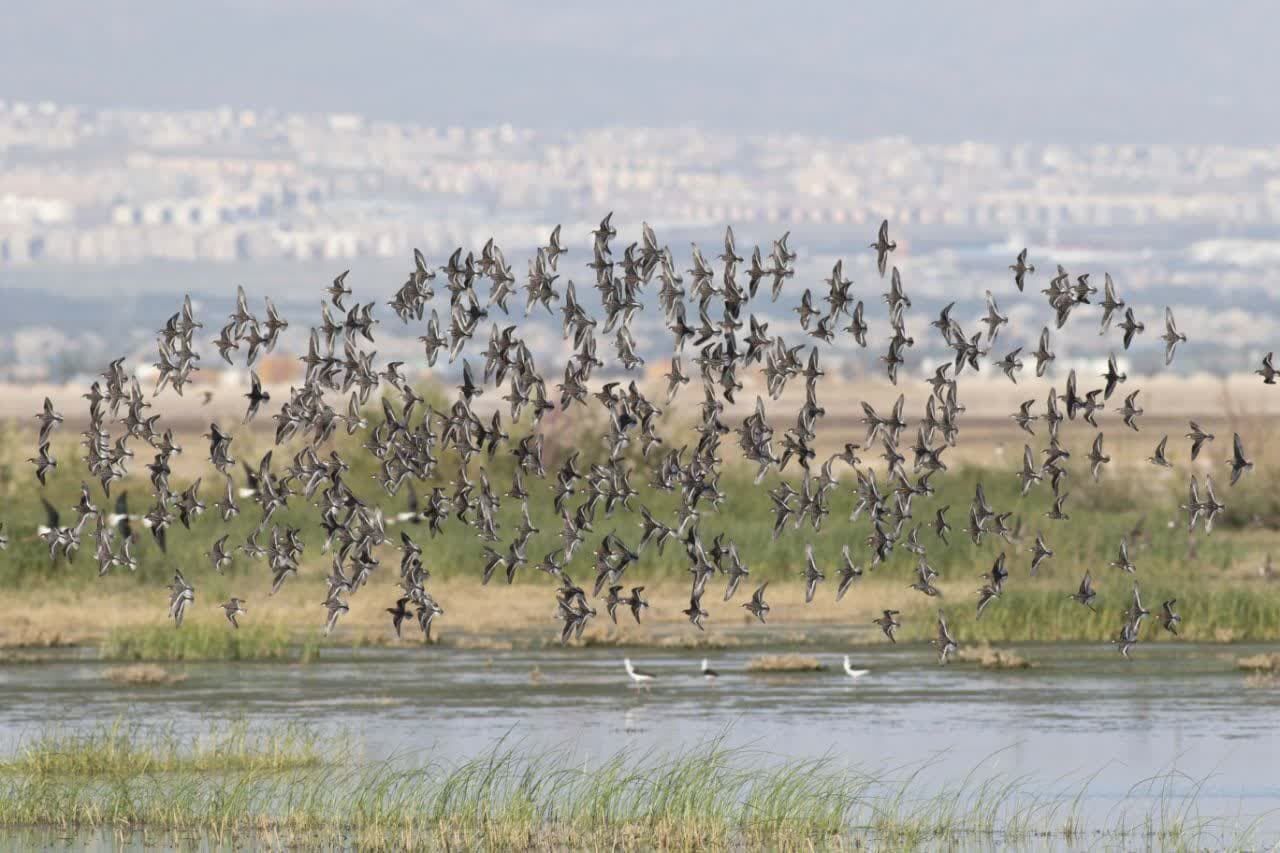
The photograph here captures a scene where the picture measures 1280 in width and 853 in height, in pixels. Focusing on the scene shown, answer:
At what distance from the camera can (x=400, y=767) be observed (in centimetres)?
3127

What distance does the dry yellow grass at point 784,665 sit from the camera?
40.3 m

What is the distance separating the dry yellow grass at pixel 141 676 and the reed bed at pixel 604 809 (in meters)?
9.52

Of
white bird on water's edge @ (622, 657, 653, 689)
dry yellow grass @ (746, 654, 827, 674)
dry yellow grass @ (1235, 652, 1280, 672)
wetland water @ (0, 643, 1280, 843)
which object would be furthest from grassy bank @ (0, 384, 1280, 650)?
white bird on water's edge @ (622, 657, 653, 689)

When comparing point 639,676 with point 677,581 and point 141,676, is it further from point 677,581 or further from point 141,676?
point 677,581

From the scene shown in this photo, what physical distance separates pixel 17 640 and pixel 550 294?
24.1 m

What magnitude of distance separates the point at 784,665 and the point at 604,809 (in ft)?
47.8

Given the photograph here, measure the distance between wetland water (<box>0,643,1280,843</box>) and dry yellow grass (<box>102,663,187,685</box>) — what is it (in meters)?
0.16

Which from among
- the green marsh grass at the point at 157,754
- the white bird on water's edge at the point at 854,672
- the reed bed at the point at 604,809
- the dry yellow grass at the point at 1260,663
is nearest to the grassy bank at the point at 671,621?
the dry yellow grass at the point at 1260,663

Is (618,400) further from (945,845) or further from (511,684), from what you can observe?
Result: (511,684)

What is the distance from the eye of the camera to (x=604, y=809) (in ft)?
85.0

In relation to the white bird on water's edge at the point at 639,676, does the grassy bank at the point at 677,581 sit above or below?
→ above

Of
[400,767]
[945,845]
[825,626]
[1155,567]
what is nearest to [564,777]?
[400,767]

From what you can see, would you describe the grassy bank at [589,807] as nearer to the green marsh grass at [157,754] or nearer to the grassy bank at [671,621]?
the green marsh grass at [157,754]

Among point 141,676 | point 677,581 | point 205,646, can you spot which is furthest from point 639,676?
point 677,581
